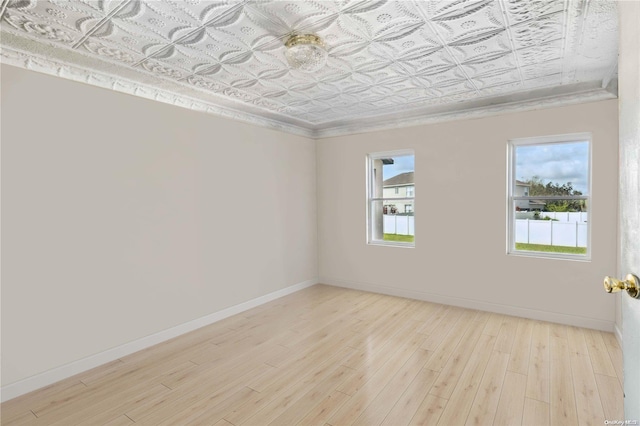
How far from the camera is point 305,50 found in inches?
91.7

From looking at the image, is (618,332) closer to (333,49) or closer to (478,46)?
(478,46)

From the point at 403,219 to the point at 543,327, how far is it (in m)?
2.16

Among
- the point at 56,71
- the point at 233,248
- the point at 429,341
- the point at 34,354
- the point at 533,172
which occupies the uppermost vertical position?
the point at 56,71

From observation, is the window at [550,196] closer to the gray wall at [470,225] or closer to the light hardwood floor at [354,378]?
the gray wall at [470,225]

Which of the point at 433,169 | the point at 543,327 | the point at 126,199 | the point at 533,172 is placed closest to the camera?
the point at 126,199

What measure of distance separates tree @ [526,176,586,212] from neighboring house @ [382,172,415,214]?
149cm

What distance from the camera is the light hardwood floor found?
219cm

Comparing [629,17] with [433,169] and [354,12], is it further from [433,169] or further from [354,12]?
[433,169]

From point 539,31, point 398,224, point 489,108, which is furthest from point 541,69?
point 398,224

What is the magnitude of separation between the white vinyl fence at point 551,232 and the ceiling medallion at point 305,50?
324 cm

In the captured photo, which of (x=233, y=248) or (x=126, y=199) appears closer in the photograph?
(x=126, y=199)

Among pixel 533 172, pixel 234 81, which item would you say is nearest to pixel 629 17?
pixel 234 81

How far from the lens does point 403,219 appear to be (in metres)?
4.94

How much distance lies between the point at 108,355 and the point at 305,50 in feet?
10.3
